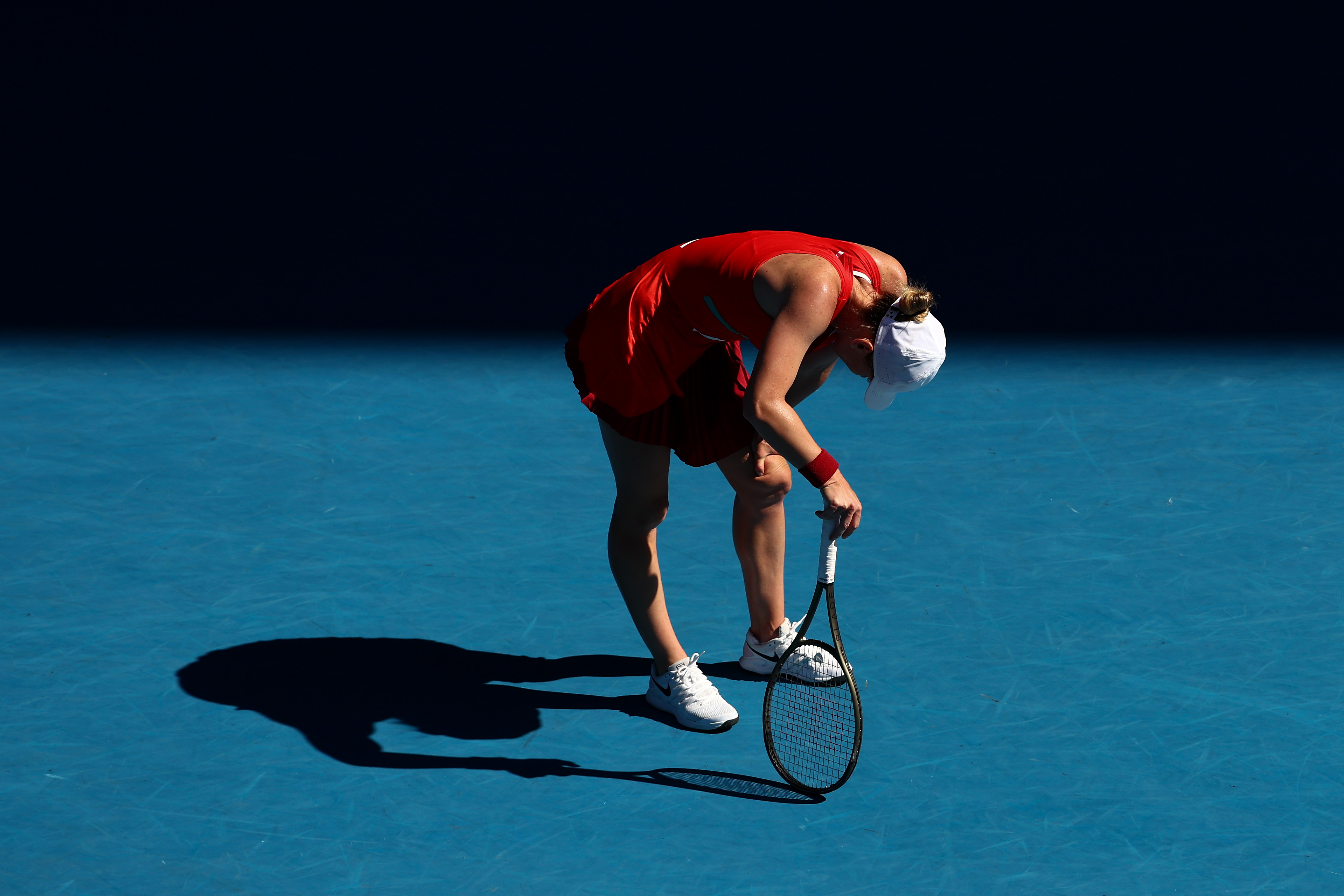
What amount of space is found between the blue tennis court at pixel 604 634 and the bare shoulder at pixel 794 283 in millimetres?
1233

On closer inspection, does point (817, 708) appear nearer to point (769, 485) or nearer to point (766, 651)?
point (766, 651)

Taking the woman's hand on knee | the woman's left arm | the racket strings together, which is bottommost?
the racket strings

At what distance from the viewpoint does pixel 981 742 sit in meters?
3.98

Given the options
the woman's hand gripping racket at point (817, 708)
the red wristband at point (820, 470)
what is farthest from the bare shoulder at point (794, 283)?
the woman's hand gripping racket at point (817, 708)

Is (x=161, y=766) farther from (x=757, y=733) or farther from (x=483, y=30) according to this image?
(x=483, y=30)

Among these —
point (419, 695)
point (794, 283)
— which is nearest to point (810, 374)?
point (794, 283)

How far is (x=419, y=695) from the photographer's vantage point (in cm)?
425

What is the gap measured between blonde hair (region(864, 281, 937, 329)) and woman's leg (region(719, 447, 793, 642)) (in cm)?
61

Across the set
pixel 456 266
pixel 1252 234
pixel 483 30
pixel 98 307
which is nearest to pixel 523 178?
pixel 456 266

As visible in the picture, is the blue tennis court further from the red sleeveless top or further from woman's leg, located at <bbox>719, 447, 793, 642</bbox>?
the red sleeveless top

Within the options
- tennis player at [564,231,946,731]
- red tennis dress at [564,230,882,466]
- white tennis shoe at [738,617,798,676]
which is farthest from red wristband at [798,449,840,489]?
white tennis shoe at [738,617,798,676]

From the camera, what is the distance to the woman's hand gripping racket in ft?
12.1

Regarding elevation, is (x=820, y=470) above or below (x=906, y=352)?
below

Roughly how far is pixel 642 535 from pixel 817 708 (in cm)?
68
